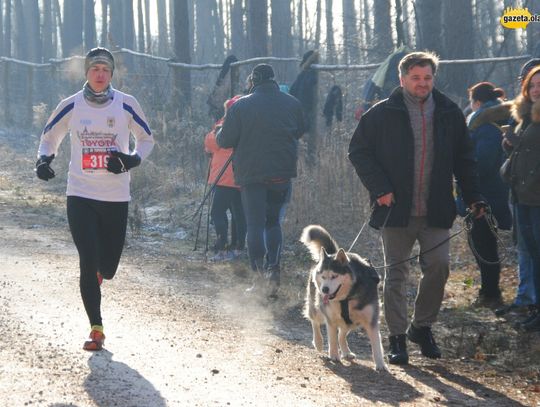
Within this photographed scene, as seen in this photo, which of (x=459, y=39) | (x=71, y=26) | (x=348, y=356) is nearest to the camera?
(x=348, y=356)

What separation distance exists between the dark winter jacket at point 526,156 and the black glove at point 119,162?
3.02 metres

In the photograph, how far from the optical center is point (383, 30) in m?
21.7

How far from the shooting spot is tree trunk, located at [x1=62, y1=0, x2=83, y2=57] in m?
43.8

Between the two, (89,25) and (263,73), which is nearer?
(263,73)

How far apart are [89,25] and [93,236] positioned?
120 feet

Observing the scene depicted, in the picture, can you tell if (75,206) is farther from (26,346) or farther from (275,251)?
(275,251)

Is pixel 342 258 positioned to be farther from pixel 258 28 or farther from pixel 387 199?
pixel 258 28

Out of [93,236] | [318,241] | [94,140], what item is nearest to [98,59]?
[94,140]

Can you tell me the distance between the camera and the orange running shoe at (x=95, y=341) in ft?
21.6

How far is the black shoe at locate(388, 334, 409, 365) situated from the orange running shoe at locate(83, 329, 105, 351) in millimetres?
1980

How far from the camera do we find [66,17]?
4462 centimetres

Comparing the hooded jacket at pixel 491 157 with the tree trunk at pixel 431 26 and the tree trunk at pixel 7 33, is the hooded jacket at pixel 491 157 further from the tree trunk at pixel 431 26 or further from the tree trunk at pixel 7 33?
the tree trunk at pixel 7 33

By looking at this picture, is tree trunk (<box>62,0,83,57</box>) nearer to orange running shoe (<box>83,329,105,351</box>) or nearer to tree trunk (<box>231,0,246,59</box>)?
tree trunk (<box>231,0,246,59</box>)

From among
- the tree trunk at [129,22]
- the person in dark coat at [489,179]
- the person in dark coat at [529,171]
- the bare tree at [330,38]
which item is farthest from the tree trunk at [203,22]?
the person in dark coat at [529,171]
